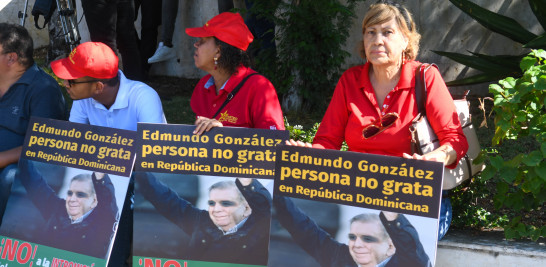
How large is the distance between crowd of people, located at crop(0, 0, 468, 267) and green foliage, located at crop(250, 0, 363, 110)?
1.98 meters

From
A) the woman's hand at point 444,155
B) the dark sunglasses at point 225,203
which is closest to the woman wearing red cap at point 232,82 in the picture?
the dark sunglasses at point 225,203

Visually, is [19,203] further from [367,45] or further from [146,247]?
[367,45]

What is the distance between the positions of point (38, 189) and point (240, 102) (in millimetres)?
1194

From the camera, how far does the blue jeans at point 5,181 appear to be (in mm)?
4141

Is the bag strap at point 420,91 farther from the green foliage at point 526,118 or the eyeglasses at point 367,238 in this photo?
the eyeglasses at point 367,238

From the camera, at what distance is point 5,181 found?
13.6ft

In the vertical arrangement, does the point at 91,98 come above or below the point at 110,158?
above

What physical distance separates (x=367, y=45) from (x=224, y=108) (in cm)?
97

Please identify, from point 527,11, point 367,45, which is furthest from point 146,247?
point 527,11

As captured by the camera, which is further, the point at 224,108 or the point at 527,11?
the point at 527,11

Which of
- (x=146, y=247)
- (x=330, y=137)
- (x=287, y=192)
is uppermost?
(x=330, y=137)

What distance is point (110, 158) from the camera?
3.71 m

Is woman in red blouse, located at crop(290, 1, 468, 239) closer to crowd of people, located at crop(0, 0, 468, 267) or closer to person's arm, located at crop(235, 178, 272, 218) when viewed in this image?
crowd of people, located at crop(0, 0, 468, 267)

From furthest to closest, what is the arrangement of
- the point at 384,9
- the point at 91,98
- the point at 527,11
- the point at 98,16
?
the point at 527,11
the point at 98,16
the point at 91,98
the point at 384,9
